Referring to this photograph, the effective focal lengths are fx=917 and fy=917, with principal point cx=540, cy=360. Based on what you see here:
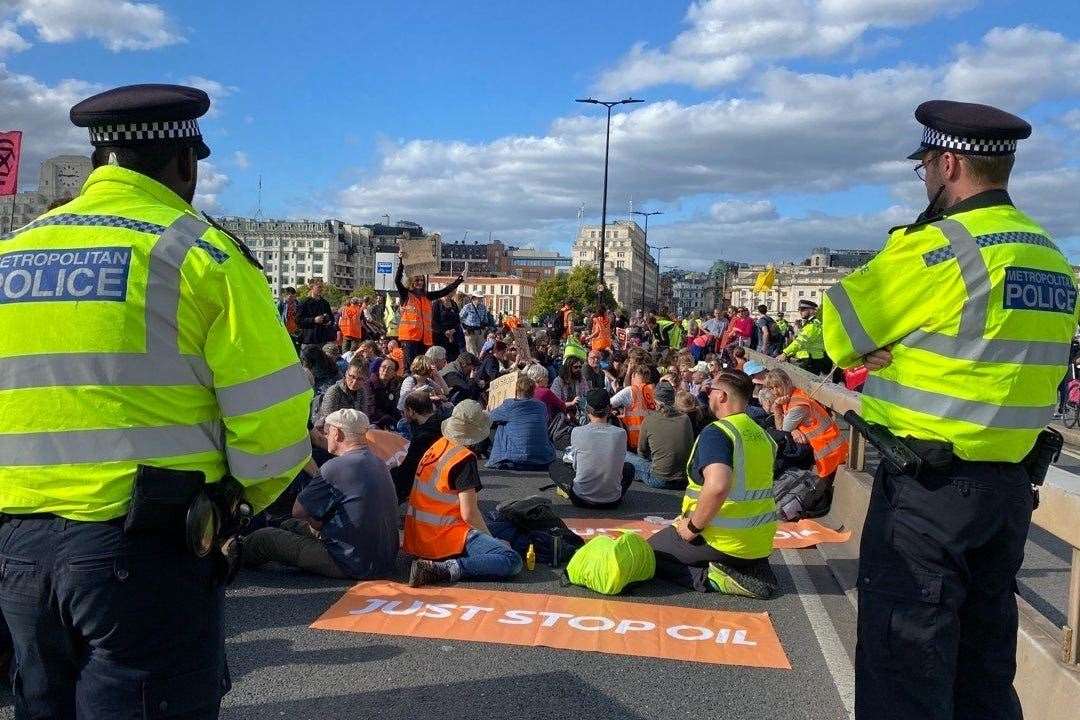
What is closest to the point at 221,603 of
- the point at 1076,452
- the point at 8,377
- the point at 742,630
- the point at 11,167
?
the point at 8,377

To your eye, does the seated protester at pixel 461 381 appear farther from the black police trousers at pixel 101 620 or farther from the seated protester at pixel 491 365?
the black police trousers at pixel 101 620

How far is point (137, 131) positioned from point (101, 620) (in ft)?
4.10

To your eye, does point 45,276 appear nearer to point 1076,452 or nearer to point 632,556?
point 632,556

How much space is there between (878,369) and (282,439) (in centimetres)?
A: 196

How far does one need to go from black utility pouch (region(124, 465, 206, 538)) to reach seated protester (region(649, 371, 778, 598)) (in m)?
4.30

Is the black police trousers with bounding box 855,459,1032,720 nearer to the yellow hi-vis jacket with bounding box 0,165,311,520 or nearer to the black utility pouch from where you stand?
the yellow hi-vis jacket with bounding box 0,165,311,520

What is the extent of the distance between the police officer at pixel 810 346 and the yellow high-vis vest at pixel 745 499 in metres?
9.31

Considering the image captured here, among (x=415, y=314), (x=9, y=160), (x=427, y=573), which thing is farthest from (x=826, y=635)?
(x=9, y=160)

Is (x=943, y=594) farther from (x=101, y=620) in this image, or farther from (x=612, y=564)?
(x=612, y=564)

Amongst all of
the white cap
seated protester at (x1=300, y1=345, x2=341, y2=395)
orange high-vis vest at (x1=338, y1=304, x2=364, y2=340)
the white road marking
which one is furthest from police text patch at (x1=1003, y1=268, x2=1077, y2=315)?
orange high-vis vest at (x1=338, y1=304, x2=364, y2=340)

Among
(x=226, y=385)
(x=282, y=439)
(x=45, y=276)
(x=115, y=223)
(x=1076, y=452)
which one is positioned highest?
(x=115, y=223)

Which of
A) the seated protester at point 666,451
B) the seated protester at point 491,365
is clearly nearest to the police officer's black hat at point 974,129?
the seated protester at point 666,451

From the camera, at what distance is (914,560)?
112 inches

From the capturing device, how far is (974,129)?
9.78 ft
